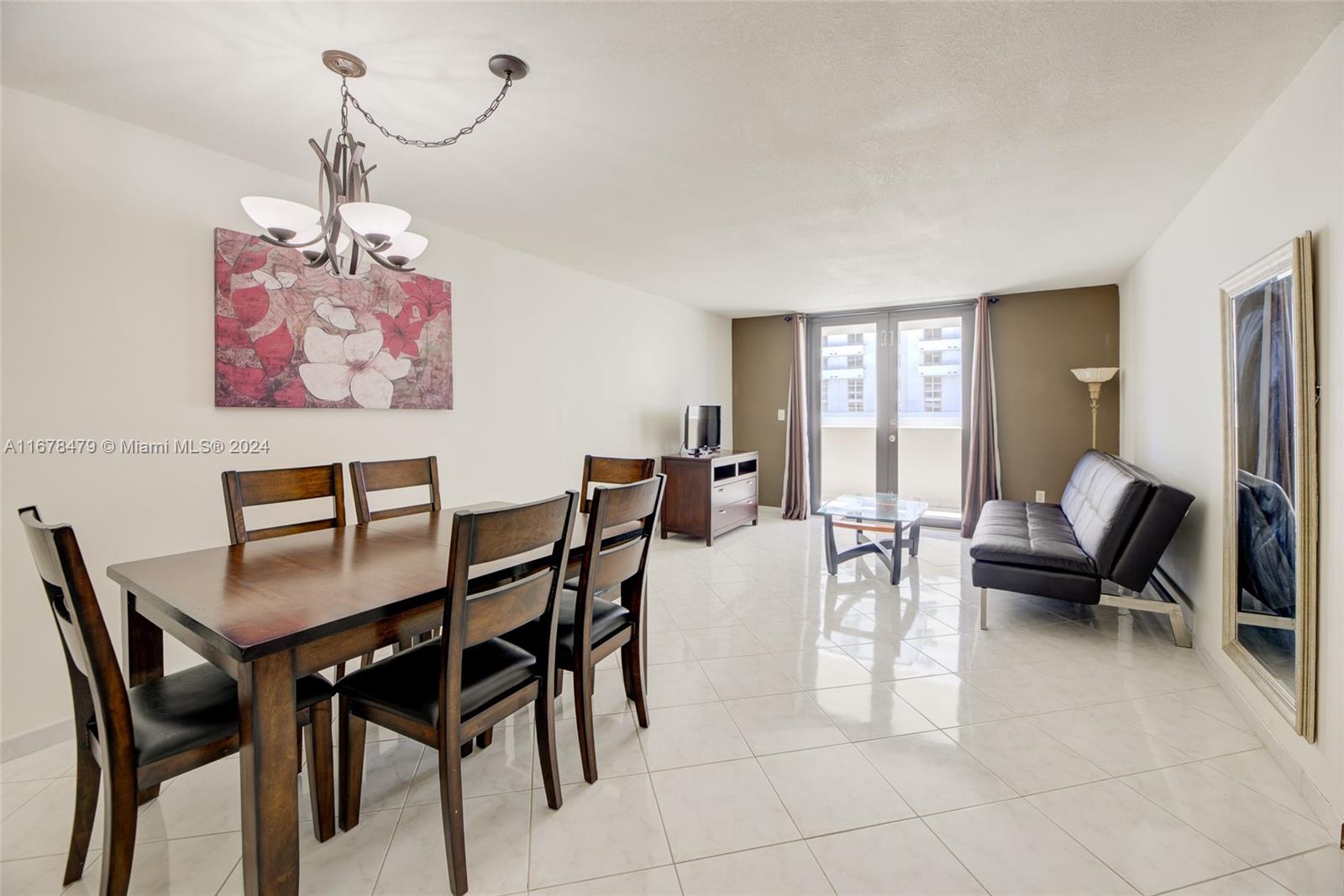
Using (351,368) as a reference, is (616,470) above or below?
below

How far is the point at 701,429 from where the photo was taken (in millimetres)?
5711

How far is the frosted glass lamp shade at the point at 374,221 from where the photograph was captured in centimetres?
176

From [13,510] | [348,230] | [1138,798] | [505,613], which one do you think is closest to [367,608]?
[505,613]

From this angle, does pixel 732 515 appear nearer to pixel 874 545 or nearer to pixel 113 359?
pixel 874 545

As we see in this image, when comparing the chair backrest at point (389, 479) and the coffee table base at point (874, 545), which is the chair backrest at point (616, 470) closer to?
the chair backrest at point (389, 479)

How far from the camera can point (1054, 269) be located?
453 centimetres

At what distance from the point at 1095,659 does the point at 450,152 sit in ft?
12.4

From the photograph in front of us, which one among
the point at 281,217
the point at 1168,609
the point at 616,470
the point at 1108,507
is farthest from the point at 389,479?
the point at 1168,609

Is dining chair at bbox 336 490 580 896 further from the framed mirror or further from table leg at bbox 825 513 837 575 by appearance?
table leg at bbox 825 513 837 575

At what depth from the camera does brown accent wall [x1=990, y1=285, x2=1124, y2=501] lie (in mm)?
5180

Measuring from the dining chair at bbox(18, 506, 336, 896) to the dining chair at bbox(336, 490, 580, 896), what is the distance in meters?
0.08

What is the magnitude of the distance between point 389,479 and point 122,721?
4.47 feet

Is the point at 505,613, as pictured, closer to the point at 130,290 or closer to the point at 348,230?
the point at 348,230

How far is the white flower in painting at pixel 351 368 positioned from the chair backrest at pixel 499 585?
1835 millimetres
